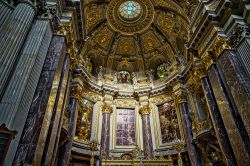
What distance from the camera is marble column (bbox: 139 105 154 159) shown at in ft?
51.7

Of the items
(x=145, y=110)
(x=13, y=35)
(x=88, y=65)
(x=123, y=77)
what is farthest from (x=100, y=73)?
(x=13, y=35)

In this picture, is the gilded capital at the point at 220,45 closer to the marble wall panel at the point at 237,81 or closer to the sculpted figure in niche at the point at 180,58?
the marble wall panel at the point at 237,81

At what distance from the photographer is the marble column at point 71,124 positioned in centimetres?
1218

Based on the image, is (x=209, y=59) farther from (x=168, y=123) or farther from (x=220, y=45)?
(x=168, y=123)

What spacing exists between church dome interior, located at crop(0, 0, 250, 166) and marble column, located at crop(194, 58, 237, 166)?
0.15 feet

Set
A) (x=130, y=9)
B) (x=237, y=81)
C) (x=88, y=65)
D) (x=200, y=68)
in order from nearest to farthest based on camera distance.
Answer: (x=237, y=81) < (x=200, y=68) < (x=88, y=65) < (x=130, y=9)

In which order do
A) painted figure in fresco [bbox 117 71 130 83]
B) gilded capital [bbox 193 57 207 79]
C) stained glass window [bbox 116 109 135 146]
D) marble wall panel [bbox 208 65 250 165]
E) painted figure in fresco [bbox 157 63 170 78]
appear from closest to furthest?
marble wall panel [bbox 208 65 250 165]
gilded capital [bbox 193 57 207 79]
stained glass window [bbox 116 109 135 146]
painted figure in fresco [bbox 157 63 170 78]
painted figure in fresco [bbox 117 71 130 83]

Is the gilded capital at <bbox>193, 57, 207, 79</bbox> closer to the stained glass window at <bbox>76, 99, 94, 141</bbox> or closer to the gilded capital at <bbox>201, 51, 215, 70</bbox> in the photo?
the gilded capital at <bbox>201, 51, 215, 70</bbox>

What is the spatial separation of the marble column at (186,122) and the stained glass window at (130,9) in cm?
848

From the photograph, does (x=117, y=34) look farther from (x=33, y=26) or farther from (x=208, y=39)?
(x=33, y=26)

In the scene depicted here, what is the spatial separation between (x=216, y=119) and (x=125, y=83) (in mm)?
11203

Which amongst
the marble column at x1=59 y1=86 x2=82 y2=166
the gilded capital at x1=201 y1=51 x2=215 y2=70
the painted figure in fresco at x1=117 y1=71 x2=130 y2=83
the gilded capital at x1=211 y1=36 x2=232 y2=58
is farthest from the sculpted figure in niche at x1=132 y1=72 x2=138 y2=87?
the gilded capital at x1=211 y1=36 x2=232 y2=58

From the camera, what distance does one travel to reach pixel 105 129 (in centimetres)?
1647

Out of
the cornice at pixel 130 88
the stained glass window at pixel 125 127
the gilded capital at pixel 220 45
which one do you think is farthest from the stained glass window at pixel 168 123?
the gilded capital at pixel 220 45
